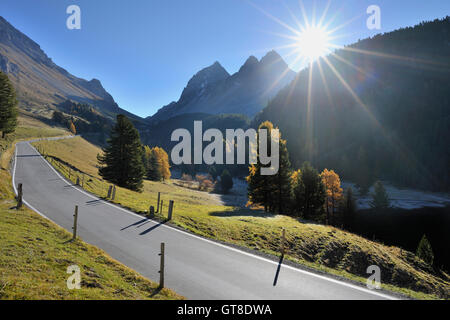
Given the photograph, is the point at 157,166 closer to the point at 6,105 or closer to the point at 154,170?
the point at 154,170

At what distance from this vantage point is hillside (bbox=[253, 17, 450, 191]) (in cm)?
13325

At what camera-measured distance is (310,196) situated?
136 ft

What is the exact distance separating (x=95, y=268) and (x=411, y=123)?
20544 centimetres

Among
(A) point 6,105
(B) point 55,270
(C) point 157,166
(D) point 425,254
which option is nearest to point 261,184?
(D) point 425,254

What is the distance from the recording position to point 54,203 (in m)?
18.8

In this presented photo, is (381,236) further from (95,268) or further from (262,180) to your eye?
(95,268)

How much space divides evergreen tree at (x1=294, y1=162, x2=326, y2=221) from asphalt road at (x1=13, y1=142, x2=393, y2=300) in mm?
32507

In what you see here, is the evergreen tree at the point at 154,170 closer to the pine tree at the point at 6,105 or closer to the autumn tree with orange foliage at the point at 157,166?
the autumn tree with orange foliage at the point at 157,166

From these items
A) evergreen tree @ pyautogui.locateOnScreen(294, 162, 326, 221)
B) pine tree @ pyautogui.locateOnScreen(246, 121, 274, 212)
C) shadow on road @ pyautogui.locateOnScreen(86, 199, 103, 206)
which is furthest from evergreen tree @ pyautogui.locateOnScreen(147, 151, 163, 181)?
shadow on road @ pyautogui.locateOnScreen(86, 199, 103, 206)

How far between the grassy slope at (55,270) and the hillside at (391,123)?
126922mm

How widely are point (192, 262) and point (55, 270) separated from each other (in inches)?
209

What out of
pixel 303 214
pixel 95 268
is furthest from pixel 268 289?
pixel 303 214
